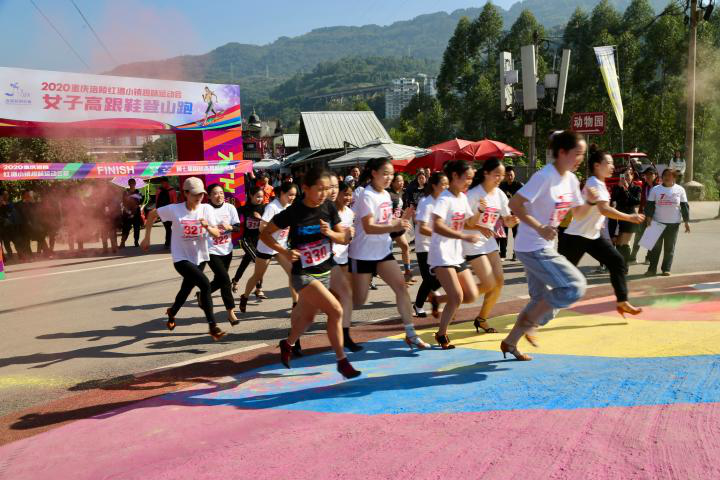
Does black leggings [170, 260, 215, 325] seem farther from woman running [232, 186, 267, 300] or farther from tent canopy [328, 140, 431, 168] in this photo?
tent canopy [328, 140, 431, 168]

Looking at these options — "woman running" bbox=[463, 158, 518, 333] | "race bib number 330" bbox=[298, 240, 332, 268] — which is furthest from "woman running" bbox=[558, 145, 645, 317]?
"race bib number 330" bbox=[298, 240, 332, 268]

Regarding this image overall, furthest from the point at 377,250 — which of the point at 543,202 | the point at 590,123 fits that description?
the point at 590,123

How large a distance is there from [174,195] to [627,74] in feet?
141

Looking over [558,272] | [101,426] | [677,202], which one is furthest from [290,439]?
[677,202]

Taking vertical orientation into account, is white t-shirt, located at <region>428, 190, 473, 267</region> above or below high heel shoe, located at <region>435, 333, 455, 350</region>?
above

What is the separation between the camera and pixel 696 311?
6980mm

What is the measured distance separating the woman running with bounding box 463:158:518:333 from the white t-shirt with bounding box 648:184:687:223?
15.1 ft

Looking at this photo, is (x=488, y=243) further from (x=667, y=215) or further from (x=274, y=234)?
(x=667, y=215)

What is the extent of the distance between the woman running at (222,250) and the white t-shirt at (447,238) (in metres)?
2.65

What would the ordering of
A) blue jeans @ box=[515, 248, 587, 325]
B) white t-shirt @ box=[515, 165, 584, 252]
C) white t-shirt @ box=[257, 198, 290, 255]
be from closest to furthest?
1. blue jeans @ box=[515, 248, 587, 325]
2. white t-shirt @ box=[515, 165, 584, 252]
3. white t-shirt @ box=[257, 198, 290, 255]

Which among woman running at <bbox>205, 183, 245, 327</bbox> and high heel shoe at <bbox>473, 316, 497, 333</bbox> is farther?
woman running at <bbox>205, 183, 245, 327</bbox>

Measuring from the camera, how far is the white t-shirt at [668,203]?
9992 mm

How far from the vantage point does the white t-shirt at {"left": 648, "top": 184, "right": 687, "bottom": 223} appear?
393 inches

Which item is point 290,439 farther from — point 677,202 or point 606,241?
point 677,202
